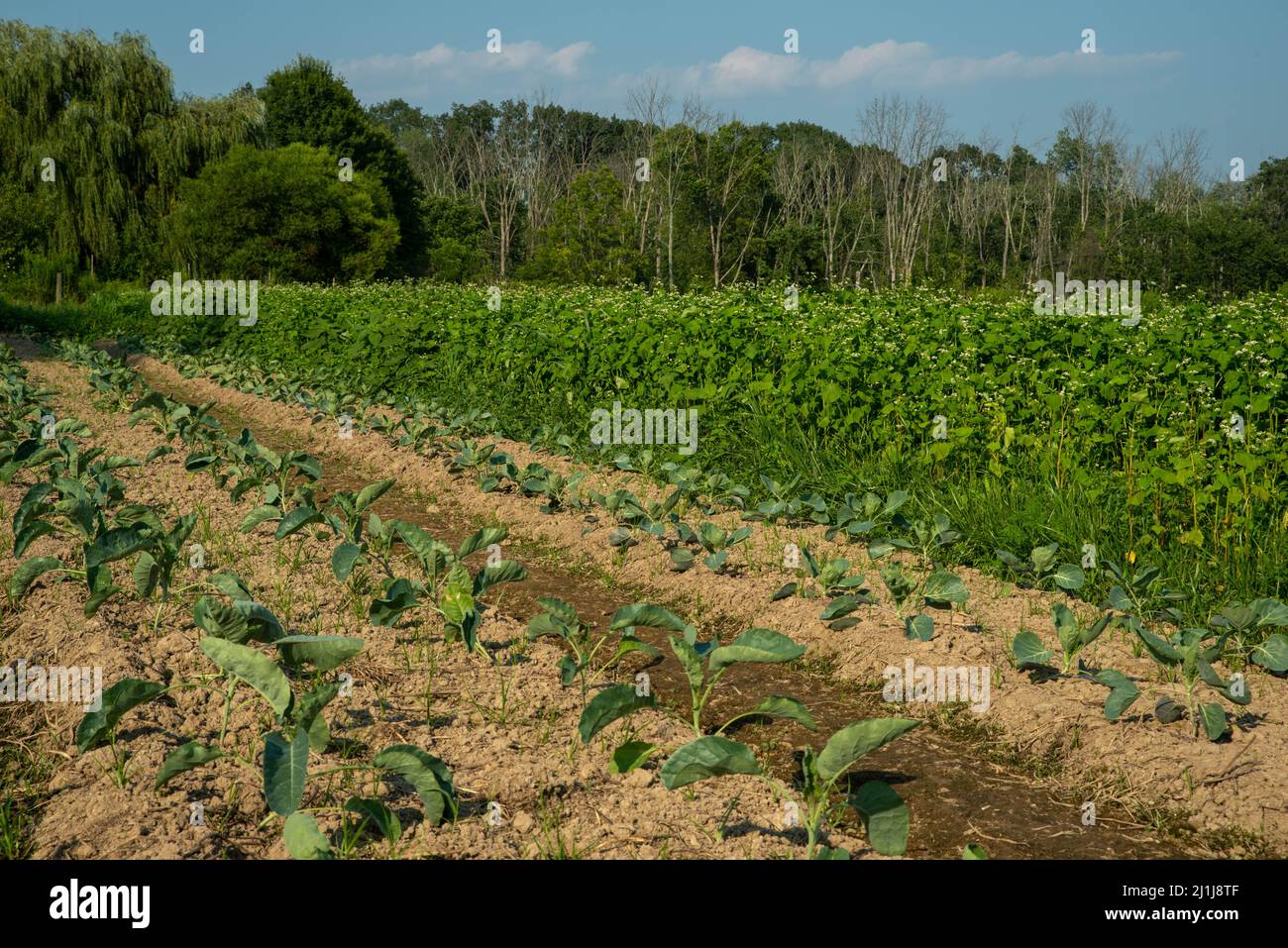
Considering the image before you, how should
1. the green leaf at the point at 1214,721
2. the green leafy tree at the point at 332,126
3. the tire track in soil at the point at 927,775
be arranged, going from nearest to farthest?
the tire track in soil at the point at 927,775 < the green leaf at the point at 1214,721 < the green leafy tree at the point at 332,126

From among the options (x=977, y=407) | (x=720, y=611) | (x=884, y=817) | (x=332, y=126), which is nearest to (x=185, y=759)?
(x=884, y=817)

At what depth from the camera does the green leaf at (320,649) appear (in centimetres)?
334

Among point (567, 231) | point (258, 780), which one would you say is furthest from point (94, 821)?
point (567, 231)

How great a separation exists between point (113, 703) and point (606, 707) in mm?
1495

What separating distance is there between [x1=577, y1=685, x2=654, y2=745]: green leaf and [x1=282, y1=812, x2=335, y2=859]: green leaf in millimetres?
806

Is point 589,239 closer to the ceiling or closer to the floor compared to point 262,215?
closer to the ceiling

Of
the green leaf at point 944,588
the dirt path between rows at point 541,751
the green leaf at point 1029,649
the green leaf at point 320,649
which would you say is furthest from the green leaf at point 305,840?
the green leaf at point 944,588

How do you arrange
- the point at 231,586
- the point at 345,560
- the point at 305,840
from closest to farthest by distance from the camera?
the point at 305,840
the point at 231,586
the point at 345,560

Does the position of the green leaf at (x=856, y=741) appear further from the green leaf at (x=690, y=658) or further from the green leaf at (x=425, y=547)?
the green leaf at (x=425, y=547)

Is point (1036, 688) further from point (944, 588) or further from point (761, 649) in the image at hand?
point (761, 649)

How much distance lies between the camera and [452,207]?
5438cm

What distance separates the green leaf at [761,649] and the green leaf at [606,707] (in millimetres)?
338

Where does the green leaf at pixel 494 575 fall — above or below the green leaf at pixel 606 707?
above

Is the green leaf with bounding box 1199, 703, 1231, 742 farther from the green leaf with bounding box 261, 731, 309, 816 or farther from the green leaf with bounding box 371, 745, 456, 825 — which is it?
the green leaf with bounding box 261, 731, 309, 816
